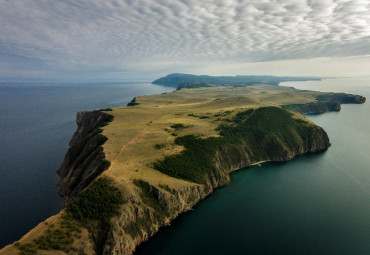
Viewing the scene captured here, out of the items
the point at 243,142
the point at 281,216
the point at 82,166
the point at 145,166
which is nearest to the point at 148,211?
the point at 145,166

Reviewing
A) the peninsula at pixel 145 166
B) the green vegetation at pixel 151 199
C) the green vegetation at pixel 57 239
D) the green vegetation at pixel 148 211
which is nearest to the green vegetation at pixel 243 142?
the peninsula at pixel 145 166

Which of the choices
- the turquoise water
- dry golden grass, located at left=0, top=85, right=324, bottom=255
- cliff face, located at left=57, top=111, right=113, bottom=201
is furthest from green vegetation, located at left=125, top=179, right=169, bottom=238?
cliff face, located at left=57, top=111, right=113, bottom=201

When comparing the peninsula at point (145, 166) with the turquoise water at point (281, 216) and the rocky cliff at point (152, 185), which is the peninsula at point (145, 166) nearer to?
the rocky cliff at point (152, 185)

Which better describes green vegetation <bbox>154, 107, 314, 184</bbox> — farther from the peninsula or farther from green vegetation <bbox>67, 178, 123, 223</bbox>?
green vegetation <bbox>67, 178, 123, 223</bbox>

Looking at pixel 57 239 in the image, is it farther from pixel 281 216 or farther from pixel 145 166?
pixel 281 216

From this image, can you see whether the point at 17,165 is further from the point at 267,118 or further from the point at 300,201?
the point at 267,118
